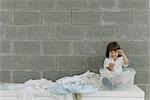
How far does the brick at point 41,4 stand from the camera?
3357 millimetres

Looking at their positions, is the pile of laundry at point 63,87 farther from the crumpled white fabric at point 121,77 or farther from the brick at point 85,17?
the brick at point 85,17

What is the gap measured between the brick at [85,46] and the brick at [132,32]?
0.22m

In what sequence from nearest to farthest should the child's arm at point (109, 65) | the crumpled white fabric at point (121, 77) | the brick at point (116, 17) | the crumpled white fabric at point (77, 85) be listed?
the crumpled white fabric at point (77, 85)
the crumpled white fabric at point (121, 77)
the child's arm at point (109, 65)
the brick at point (116, 17)

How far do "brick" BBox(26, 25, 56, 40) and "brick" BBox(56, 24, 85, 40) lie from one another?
0.05 m

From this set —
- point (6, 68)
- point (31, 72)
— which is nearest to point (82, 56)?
point (31, 72)

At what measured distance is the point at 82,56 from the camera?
3373 millimetres

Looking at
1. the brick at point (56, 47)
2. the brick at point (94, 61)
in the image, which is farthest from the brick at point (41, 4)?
the brick at point (94, 61)

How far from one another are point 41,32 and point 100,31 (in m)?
0.55

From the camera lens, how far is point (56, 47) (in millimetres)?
3373

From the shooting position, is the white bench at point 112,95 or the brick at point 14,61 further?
the brick at point 14,61

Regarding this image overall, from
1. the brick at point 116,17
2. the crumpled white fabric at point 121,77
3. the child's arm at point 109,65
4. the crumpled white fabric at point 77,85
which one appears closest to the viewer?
the crumpled white fabric at point 77,85

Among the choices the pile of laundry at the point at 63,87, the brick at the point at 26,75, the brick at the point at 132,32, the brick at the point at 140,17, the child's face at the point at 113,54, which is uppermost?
the brick at the point at 140,17

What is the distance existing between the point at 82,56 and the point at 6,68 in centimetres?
72

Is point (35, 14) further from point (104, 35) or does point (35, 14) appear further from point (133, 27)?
point (133, 27)
